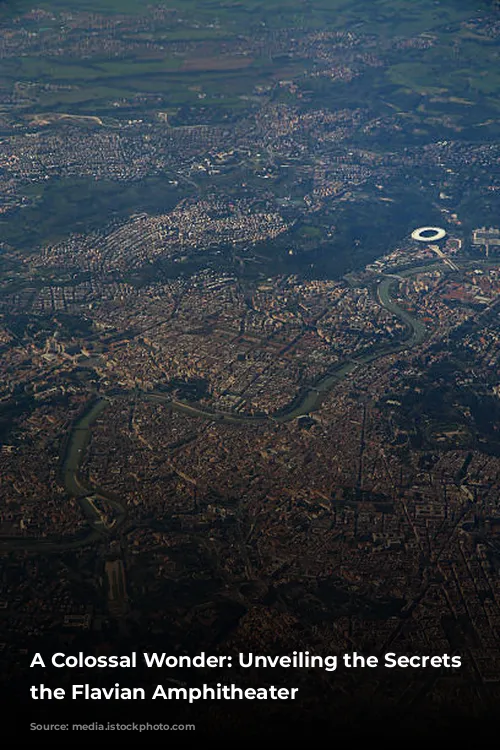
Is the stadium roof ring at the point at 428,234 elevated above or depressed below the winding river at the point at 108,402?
above

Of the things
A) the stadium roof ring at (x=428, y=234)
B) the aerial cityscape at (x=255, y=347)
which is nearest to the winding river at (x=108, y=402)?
the aerial cityscape at (x=255, y=347)

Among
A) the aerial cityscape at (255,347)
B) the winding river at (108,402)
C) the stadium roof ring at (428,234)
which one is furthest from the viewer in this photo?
the stadium roof ring at (428,234)

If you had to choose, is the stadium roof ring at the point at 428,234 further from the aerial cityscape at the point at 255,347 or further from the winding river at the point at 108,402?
the winding river at the point at 108,402

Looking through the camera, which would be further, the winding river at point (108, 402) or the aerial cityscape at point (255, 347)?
the winding river at point (108, 402)

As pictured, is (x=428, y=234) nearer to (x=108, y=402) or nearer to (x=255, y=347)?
(x=255, y=347)

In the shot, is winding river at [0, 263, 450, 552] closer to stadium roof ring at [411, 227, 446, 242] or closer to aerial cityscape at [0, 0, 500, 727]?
aerial cityscape at [0, 0, 500, 727]

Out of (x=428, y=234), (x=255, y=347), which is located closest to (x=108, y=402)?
(x=255, y=347)
